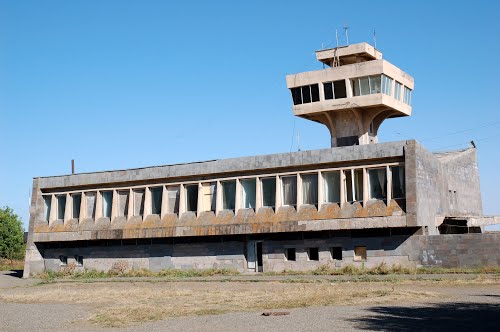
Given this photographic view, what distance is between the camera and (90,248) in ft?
154

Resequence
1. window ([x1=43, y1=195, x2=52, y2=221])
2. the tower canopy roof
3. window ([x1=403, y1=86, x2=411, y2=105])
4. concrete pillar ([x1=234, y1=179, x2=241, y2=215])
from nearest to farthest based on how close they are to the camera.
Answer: concrete pillar ([x1=234, y1=179, x2=241, y2=215]) → the tower canopy roof → window ([x1=43, y1=195, x2=52, y2=221]) → window ([x1=403, y1=86, x2=411, y2=105])

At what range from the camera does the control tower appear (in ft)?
154

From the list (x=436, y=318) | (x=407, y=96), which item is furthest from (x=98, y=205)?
(x=436, y=318)

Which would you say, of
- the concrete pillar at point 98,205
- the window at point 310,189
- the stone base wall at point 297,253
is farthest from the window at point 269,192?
the concrete pillar at point 98,205

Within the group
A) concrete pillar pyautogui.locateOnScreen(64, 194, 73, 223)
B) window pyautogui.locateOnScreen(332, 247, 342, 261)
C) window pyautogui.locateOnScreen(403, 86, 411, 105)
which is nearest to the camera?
window pyautogui.locateOnScreen(332, 247, 342, 261)

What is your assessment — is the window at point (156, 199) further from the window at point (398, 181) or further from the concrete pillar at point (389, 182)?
the window at point (398, 181)

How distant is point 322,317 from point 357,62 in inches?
1350

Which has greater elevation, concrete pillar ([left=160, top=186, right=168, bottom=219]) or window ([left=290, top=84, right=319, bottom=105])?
window ([left=290, top=84, right=319, bottom=105])

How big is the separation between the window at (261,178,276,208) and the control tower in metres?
10.00

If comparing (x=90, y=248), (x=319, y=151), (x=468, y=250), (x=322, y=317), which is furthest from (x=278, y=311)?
(x=90, y=248)

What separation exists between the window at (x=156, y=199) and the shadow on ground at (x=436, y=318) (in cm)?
2695

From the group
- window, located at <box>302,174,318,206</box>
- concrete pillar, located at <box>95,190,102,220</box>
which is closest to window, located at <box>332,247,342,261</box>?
window, located at <box>302,174,318,206</box>

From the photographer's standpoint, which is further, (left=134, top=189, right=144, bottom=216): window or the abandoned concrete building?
(left=134, top=189, right=144, bottom=216): window

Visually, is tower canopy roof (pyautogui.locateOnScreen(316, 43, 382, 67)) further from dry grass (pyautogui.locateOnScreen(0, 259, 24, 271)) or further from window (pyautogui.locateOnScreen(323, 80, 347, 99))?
dry grass (pyautogui.locateOnScreen(0, 259, 24, 271))
